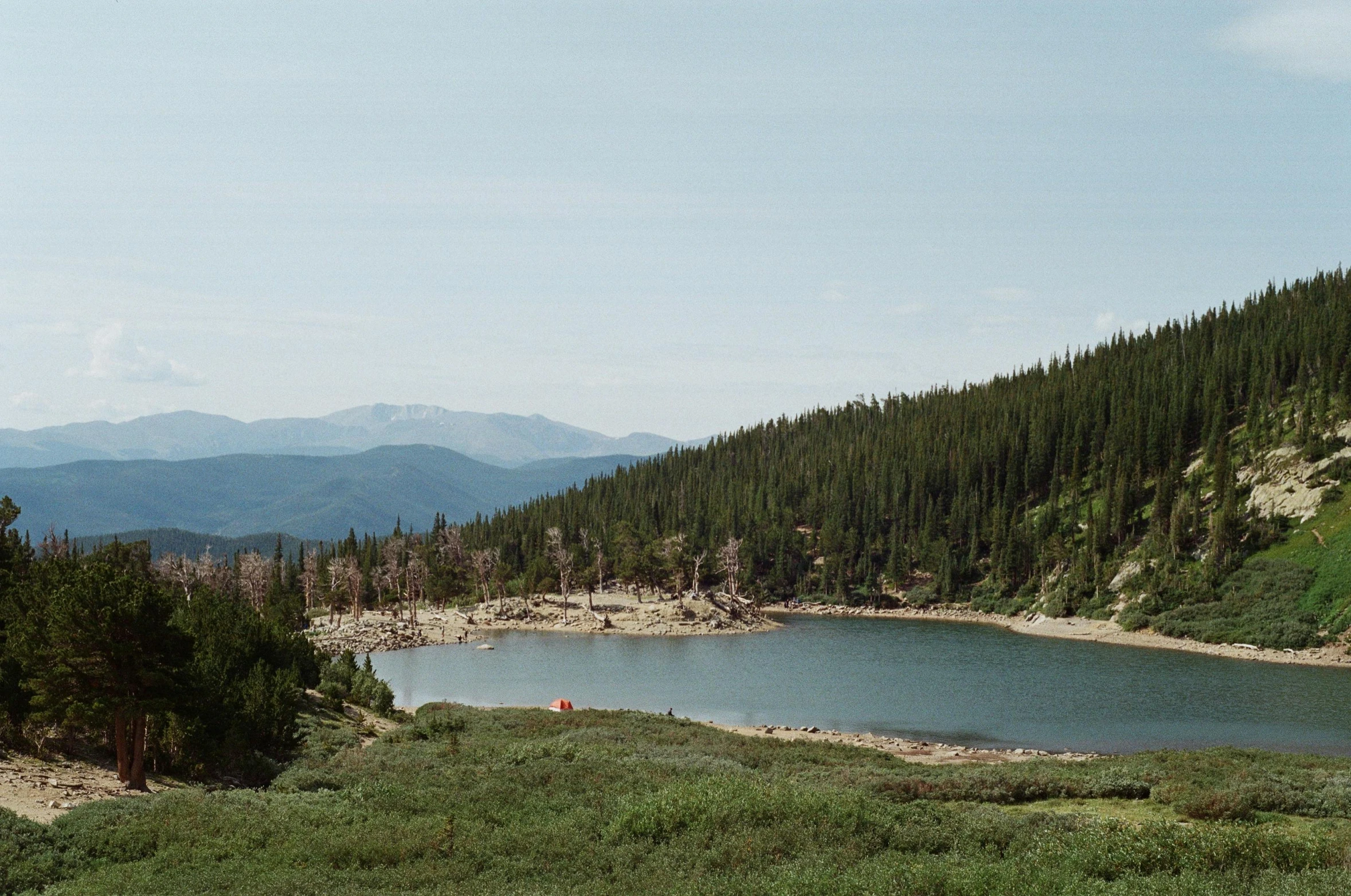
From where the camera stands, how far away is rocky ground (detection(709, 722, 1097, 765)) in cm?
4856

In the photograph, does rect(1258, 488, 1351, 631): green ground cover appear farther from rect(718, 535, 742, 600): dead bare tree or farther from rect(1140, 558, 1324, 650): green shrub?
rect(718, 535, 742, 600): dead bare tree

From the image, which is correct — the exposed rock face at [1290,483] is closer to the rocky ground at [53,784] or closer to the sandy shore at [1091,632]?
the sandy shore at [1091,632]

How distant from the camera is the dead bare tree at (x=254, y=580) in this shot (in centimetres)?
13588

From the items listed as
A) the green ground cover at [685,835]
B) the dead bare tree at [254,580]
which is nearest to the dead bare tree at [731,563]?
the dead bare tree at [254,580]

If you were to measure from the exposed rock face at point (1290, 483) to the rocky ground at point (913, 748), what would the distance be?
71.2m

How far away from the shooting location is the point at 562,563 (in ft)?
474

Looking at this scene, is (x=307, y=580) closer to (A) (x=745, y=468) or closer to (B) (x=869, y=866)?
(A) (x=745, y=468)

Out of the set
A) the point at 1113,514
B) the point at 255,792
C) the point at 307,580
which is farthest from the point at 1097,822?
the point at 307,580

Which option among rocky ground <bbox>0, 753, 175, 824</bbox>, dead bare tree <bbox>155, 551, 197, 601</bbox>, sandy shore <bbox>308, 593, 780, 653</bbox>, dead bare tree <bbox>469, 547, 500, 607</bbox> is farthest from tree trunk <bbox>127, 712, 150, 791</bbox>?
dead bare tree <bbox>469, 547, 500, 607</bbox>

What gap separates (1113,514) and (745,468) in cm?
8639

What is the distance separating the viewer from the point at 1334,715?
6097cm

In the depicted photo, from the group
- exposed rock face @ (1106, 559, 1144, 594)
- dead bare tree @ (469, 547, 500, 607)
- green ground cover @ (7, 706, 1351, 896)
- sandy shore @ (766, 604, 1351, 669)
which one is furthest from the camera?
dead bare tree @ (469, 547, 500, 607)

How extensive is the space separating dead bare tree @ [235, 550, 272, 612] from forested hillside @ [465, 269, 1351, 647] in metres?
39.9

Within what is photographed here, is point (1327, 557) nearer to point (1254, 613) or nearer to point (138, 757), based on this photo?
point (1254, 613)
